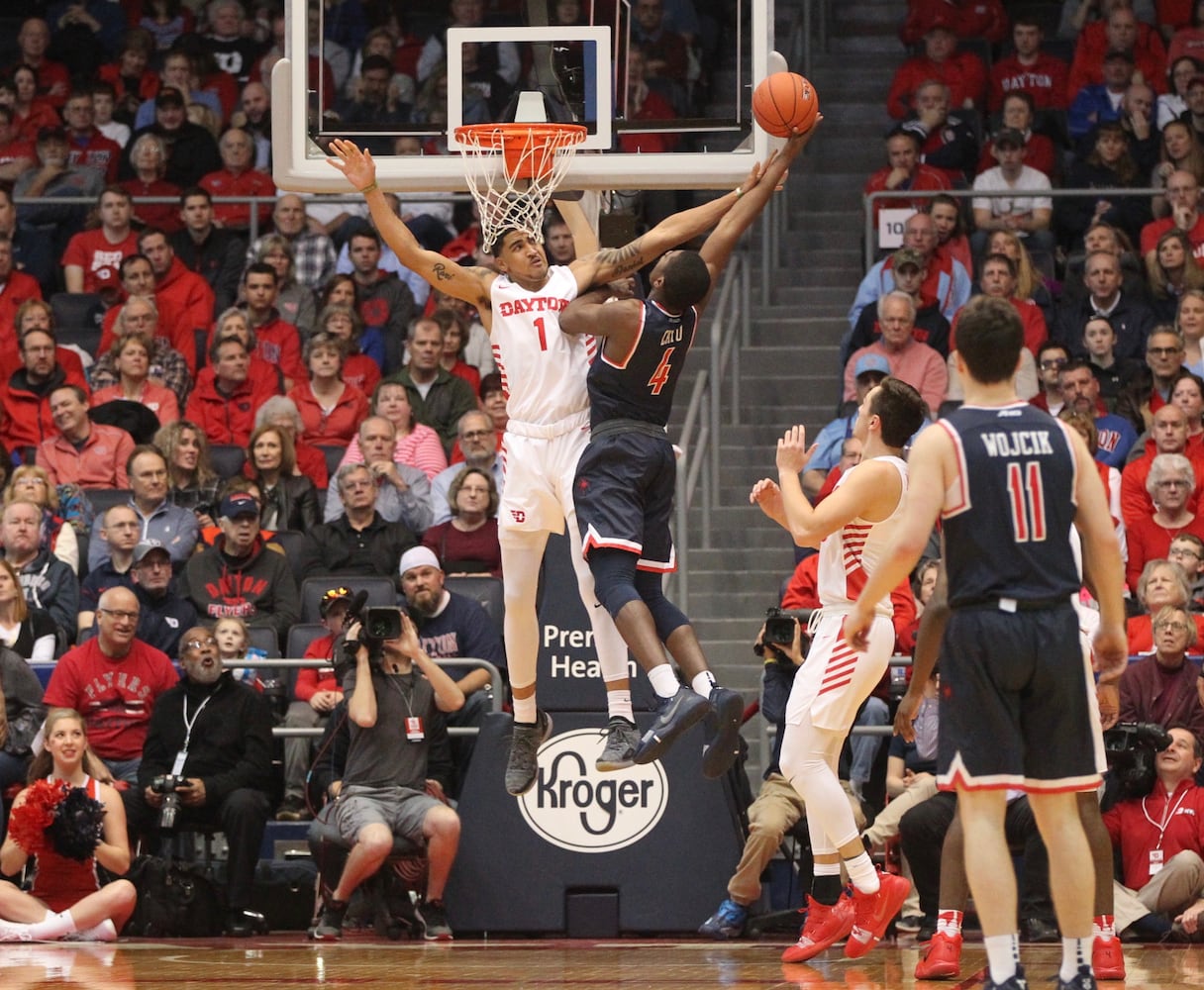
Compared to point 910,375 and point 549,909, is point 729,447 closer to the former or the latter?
point 910,375

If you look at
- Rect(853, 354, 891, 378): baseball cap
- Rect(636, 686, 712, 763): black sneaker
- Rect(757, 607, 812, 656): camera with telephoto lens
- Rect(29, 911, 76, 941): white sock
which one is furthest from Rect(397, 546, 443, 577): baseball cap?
Rect(636, 686, 712, 763): black sneaker

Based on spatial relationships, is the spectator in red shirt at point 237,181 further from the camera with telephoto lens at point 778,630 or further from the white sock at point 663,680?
the white sock at point 663,680

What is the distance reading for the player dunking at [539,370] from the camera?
30.2 ft

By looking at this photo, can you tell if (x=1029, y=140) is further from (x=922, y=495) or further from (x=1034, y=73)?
(x=922, y=495)

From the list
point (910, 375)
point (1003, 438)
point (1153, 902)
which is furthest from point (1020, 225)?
point (1003, 438)

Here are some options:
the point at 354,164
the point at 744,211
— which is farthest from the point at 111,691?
the point at 744,211

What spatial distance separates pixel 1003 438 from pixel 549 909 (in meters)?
5.13

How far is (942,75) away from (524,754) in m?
9.97

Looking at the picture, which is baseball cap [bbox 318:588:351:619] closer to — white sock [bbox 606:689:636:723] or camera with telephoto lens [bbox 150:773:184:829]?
camera with telephoto lens [bbox 150:773:184:829]

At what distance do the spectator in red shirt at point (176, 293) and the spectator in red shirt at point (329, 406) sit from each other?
1.42m

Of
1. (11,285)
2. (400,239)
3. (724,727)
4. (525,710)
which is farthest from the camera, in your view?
(11,285)

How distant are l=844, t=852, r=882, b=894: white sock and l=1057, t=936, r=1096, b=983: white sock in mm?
2152

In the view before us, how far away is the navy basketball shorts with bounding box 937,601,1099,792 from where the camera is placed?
23.0ft

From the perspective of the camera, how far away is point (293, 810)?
12.5 m
